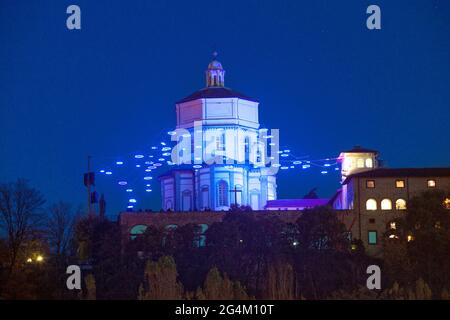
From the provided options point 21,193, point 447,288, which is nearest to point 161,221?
point 21,193

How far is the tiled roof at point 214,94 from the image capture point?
100500mm

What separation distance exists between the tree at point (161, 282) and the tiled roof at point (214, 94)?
25.3 m

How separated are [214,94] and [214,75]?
3247 mm

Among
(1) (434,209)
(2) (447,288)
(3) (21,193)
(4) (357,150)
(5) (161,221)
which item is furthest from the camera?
(4) (357,150)

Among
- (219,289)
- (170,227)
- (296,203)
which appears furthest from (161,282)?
(296,203)

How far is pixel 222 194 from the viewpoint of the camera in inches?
3836

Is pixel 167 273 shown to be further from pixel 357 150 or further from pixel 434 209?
pixel 357 150

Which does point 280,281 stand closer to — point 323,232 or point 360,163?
point 323,232

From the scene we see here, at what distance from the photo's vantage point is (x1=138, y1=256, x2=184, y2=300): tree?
67500mm

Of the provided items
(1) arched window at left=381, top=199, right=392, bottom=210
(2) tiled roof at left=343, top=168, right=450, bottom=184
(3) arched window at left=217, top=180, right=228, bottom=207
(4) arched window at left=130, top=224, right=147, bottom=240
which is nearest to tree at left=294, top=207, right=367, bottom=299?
(1) arched window at left=381, top=199, right=392, bottom=210

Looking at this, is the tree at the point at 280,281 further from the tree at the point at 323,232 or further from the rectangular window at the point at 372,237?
the rectangular window at the point at 372,237

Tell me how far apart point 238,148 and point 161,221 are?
13940 millimetres

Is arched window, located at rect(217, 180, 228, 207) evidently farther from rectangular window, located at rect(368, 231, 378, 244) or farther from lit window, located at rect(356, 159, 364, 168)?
rectangular window, located at rect(368, 231, 378, 244)
